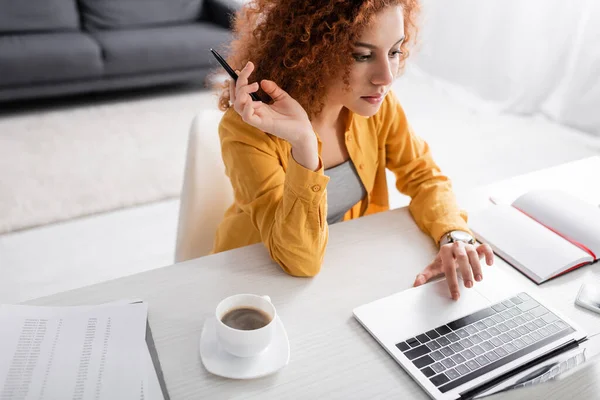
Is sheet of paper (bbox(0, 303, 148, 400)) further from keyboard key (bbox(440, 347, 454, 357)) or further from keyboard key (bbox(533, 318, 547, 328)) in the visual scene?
keyboard key (bbox(533, 318, 547, 328))

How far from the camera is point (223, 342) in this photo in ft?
2.65

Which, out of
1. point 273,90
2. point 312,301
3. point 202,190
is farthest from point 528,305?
point 202,190

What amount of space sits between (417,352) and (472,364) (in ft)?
0.26

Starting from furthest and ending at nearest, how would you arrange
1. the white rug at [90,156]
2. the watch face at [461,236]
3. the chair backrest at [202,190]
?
the white rug at [90,156], the chair backrest at [202,190], the watch face at [461,236]

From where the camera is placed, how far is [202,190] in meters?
1.26

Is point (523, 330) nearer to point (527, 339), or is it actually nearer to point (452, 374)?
point (527, 339)

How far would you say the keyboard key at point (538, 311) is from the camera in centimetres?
94

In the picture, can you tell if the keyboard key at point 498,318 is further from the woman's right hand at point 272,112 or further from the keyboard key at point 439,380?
the woman's right hand at point 272,112

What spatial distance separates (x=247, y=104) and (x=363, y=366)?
0.47 metres

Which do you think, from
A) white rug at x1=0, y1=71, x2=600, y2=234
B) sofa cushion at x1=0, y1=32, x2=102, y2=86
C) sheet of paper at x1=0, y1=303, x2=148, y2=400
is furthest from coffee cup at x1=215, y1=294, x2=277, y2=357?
sofa cushion at x1=0, y1=32, x2=102, y2=86

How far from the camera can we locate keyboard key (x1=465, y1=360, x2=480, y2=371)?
0.82 metres

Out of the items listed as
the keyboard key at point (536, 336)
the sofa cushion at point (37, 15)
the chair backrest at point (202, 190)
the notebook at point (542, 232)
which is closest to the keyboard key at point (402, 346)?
the keyboard key at point (536, 336)

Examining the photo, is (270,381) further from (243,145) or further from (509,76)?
(509,76)

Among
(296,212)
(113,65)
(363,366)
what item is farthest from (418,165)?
(113,65)
